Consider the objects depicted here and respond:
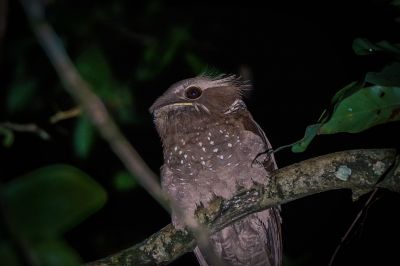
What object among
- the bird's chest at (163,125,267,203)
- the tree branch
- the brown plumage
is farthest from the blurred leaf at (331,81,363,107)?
the bird's chest at (163,125,267,203)

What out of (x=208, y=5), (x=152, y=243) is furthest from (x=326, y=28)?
(x=152, y=243)

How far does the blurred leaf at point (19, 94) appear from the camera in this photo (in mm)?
3344

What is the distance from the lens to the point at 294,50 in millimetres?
5074

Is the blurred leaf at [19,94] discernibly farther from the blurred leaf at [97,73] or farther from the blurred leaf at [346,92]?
the blurred leaf at [346,92]

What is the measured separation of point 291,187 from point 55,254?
56.0 inches

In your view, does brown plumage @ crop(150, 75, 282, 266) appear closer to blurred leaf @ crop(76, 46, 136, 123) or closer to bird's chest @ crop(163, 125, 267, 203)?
bird's chest @ crop(163, 125, 267, 203)

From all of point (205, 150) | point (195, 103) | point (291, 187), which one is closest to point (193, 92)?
point (195, 103)

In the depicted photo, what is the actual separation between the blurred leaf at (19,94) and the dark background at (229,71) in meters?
0.11

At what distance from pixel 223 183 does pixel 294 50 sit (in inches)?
112

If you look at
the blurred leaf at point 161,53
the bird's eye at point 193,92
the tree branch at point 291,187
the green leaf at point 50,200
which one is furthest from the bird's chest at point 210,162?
the green leaf at point 50,200

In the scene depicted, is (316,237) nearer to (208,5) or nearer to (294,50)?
(294,50)

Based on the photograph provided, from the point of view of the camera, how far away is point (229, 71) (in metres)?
4.24

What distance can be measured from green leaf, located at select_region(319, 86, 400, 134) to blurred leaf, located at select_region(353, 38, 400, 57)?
133 millimetres

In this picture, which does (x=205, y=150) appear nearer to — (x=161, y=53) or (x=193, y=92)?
(x=193, y=92)
